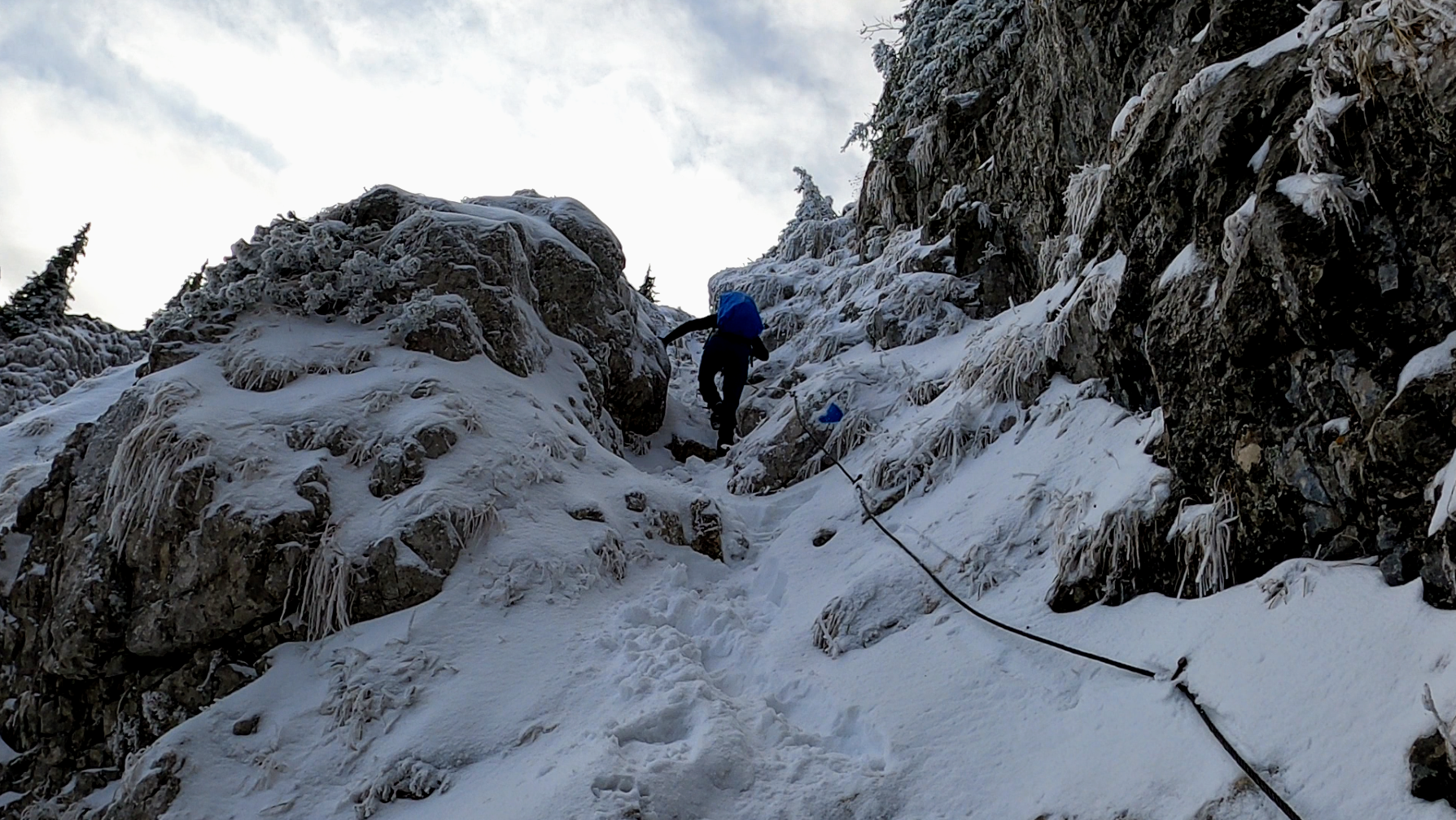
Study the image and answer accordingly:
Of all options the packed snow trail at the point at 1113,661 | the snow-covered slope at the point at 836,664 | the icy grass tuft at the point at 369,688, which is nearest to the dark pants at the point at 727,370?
the snow-covered slope at the point at 836,664

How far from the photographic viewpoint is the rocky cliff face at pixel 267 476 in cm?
486

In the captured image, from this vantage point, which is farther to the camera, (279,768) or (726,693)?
(726,693)

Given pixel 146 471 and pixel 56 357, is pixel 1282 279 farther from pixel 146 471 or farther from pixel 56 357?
pixel 56 357

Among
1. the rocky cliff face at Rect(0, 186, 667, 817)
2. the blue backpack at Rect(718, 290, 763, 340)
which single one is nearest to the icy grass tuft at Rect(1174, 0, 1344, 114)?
the rocky cliff face at Rect(0, 186, 667, 817)

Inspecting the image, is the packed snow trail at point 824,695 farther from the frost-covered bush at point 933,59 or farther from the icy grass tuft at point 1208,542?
the frost-covered bush at point 933,59

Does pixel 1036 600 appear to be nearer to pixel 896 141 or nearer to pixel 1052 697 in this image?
pixel 1052 697

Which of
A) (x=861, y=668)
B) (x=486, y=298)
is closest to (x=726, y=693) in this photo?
(x=861, y=668)

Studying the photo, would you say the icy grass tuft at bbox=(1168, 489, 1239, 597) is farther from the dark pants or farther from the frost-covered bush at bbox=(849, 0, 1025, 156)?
the frost-covered bush at bbox=(849, 0, 1025, 156)

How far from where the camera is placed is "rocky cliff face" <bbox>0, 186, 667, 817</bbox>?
15.9 ft

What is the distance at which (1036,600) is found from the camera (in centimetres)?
412

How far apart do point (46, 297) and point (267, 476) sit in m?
22.8

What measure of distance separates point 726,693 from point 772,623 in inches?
41.7

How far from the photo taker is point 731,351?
31.6ft

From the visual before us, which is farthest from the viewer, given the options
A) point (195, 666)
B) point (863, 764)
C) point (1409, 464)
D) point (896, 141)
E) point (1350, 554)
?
point (896, 141)
